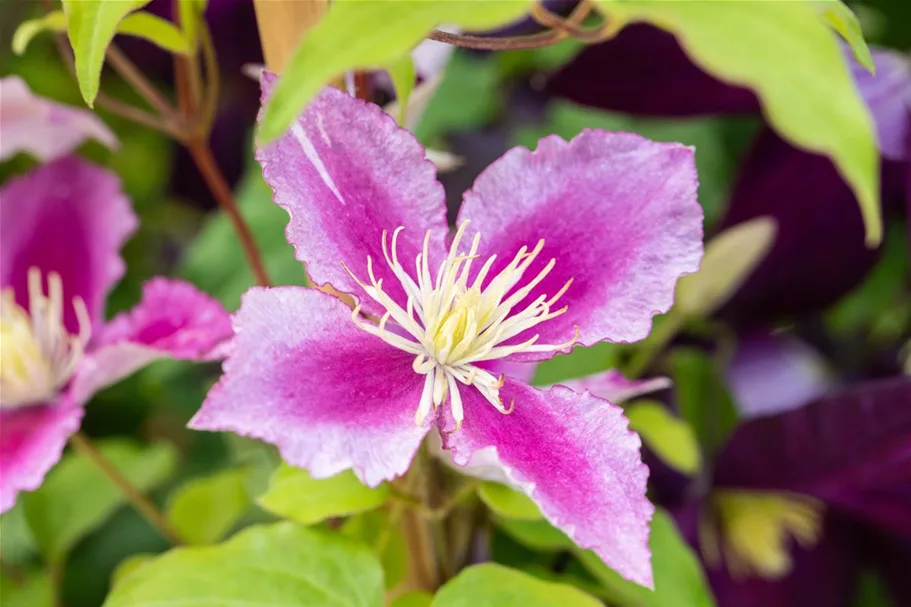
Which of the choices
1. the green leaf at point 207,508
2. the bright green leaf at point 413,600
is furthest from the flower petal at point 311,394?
the green leaf at point 207,508

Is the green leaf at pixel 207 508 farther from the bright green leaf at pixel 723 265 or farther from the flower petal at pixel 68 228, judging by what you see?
the bright green leaf at pixel 723 265

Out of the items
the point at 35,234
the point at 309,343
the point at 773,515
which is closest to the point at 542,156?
the point at 309,343

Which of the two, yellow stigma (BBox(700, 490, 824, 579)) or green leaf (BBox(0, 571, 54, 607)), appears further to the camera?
yellow stigma (BBox(700, 490, 824, 579))

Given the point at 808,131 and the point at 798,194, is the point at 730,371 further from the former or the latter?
the point at 808,131

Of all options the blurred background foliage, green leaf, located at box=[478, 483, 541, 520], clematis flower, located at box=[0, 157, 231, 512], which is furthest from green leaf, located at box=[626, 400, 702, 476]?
clematis flower, located at box=[0, 157, 231, 512]

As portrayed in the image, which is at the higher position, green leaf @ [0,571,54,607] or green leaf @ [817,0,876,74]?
green leaf @ [817,0,876,74]

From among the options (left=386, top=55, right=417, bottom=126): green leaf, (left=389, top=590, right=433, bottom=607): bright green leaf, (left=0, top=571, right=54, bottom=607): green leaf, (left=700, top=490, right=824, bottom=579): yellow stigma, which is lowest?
(left=700, top=490, right=824, bottom=579): yellow stigma

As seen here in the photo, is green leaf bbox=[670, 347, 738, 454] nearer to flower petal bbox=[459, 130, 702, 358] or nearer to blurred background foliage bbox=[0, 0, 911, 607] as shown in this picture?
blurred background foliage bbox=[0, 0, 911, 607]
